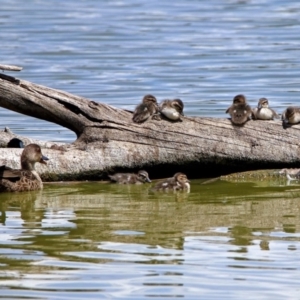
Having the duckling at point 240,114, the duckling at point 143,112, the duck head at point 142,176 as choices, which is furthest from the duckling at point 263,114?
the duck head at point 142,176

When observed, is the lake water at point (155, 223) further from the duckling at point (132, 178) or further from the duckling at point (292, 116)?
the duckling at point (292, 116)

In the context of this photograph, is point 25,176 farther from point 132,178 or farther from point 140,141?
point 140,141

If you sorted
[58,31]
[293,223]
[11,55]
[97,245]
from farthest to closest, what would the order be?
[58,31] < [11,55] < [293,223] < [97,245]

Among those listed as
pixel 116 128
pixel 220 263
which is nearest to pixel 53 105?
pixel 116 128

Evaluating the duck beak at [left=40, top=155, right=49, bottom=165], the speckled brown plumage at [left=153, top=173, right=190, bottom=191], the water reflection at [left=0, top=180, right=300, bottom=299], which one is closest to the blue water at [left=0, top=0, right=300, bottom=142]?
the duck beak at [left=40, top=155, right=49, bottom=165]

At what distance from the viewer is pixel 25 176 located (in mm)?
11117

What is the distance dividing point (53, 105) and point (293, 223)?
324 cm

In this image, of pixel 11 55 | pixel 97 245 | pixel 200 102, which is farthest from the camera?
pixel 11 55

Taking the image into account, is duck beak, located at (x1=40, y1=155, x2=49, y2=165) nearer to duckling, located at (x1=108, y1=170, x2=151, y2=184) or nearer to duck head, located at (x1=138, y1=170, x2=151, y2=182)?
duckling, located at (x1=108, y1=170, x2=151, y2=184)

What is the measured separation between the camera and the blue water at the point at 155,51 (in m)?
17.6

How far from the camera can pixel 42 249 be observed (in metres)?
8.41

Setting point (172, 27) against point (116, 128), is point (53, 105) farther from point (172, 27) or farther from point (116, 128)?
point (172, 27)

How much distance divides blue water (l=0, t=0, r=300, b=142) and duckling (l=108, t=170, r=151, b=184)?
2.73 meters

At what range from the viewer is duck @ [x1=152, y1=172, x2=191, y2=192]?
11.0 meters
